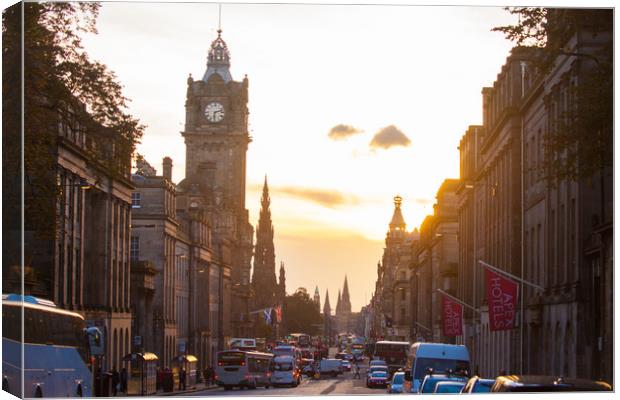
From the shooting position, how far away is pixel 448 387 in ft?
135

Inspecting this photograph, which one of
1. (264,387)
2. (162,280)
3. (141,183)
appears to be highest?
(141,183)

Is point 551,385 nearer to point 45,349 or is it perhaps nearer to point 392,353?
point 45,349

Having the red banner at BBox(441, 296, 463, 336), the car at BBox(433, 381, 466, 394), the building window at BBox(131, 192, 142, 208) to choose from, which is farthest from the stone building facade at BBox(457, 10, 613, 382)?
the building window at BBox(131, 192, 142, 208)

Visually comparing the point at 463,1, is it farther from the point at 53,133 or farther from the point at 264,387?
the point at 264,387

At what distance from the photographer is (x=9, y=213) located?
134 feet

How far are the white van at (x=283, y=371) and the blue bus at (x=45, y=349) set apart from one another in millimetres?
53465

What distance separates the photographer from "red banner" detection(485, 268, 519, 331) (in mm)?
62406

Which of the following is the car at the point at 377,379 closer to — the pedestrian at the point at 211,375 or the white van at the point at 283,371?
the white van at the point at 283,371

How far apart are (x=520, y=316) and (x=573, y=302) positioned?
1745 centimetres

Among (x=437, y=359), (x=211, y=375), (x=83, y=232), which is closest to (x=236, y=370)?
(x=211, y=375)

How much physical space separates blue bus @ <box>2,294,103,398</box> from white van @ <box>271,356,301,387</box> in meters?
53.5

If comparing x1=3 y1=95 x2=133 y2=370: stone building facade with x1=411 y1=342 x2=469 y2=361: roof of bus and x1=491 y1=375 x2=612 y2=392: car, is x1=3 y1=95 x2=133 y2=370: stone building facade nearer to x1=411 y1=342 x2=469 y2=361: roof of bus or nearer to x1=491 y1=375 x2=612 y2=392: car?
x1=411 y1=342 x2=469 y2=361: roof of bus

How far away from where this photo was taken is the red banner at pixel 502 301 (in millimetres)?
62406

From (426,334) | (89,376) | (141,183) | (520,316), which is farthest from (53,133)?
(426,334)
